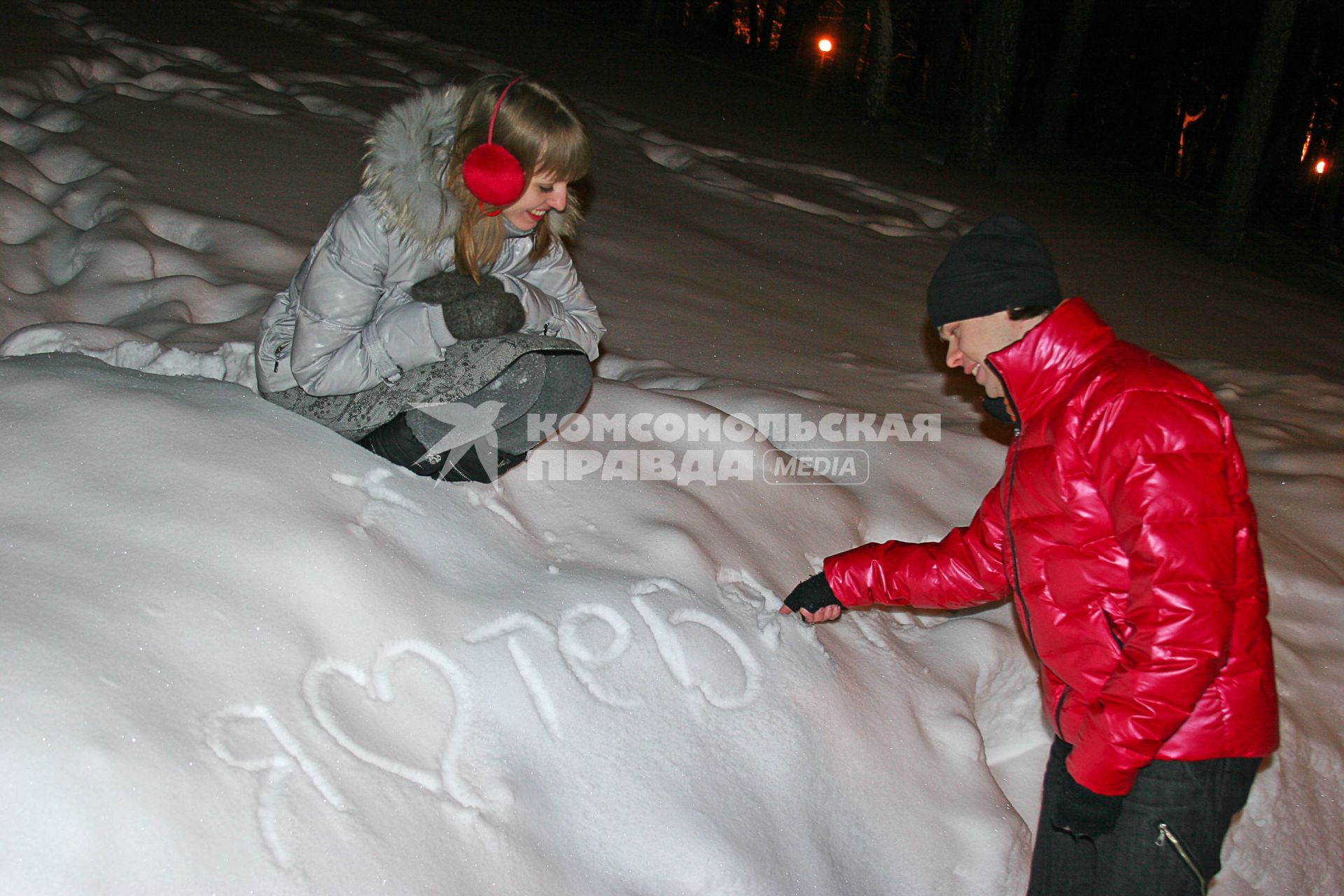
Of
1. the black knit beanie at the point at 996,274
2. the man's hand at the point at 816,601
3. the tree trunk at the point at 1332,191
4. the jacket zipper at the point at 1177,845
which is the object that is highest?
the tree trunk at the point at 1332,191

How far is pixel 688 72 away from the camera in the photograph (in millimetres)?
9336

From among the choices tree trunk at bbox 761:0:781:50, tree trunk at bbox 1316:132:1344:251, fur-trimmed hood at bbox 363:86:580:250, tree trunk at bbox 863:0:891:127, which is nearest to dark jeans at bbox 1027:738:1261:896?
fur-trimmed hood at bbox 363:86:580:250

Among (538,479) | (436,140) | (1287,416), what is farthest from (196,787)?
(1287,416)

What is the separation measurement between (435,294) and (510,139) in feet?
1.11

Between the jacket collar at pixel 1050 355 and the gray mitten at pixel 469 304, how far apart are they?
37.1 inches

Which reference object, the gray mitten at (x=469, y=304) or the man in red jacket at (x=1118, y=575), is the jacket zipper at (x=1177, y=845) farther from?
the gray mitten at (x=469, y=304)

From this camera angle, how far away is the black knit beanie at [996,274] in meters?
1.60

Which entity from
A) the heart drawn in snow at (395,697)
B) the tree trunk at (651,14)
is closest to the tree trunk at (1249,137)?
the tree trunk at (651,14)

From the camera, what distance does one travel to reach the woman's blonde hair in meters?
1.87

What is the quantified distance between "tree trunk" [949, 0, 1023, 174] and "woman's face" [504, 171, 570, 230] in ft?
22.1

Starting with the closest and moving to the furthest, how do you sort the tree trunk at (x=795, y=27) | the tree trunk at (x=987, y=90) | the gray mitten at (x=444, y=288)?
the gray mitten at (x=444, y=288) < the tree trunk at (x=987, y=90) < the tree trunk at (x=795, y=27)

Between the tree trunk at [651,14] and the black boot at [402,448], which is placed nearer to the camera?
the black boot at [402,448]

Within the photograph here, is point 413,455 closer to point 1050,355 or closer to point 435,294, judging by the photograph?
point 435,294

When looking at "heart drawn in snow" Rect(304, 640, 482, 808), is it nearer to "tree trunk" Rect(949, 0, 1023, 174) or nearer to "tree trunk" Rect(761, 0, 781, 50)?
"tree trunk" Rect(949, 0, 1023, 174)
